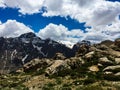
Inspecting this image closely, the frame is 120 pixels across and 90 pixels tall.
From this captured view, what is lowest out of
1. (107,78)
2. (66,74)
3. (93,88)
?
(93,88)

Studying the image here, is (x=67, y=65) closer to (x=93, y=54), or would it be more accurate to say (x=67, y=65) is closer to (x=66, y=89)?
(x=93, y=54)

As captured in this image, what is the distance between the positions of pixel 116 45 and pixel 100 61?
3493 cm

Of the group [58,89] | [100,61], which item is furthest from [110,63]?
[58,89]

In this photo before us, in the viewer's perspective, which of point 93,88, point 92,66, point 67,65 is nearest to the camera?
point 93,88

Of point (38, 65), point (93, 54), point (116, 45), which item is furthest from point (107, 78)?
point (38, 65)

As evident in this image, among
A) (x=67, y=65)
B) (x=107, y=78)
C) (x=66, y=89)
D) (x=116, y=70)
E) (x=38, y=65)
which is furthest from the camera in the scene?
(x=38, y=65)

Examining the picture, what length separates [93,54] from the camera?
79812mm

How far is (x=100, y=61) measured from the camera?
2694 inches

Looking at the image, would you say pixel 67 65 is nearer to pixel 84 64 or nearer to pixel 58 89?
pixel 84 64

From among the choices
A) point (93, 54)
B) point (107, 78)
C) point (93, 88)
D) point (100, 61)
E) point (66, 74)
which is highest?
point (93, 54)

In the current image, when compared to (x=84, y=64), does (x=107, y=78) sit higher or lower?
lower

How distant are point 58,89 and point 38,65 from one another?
91363mm

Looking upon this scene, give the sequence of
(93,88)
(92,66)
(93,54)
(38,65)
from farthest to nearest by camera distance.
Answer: (38,65) < (93,54) < (92,66) < (93,88)

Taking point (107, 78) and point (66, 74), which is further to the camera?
point (66, 74)
